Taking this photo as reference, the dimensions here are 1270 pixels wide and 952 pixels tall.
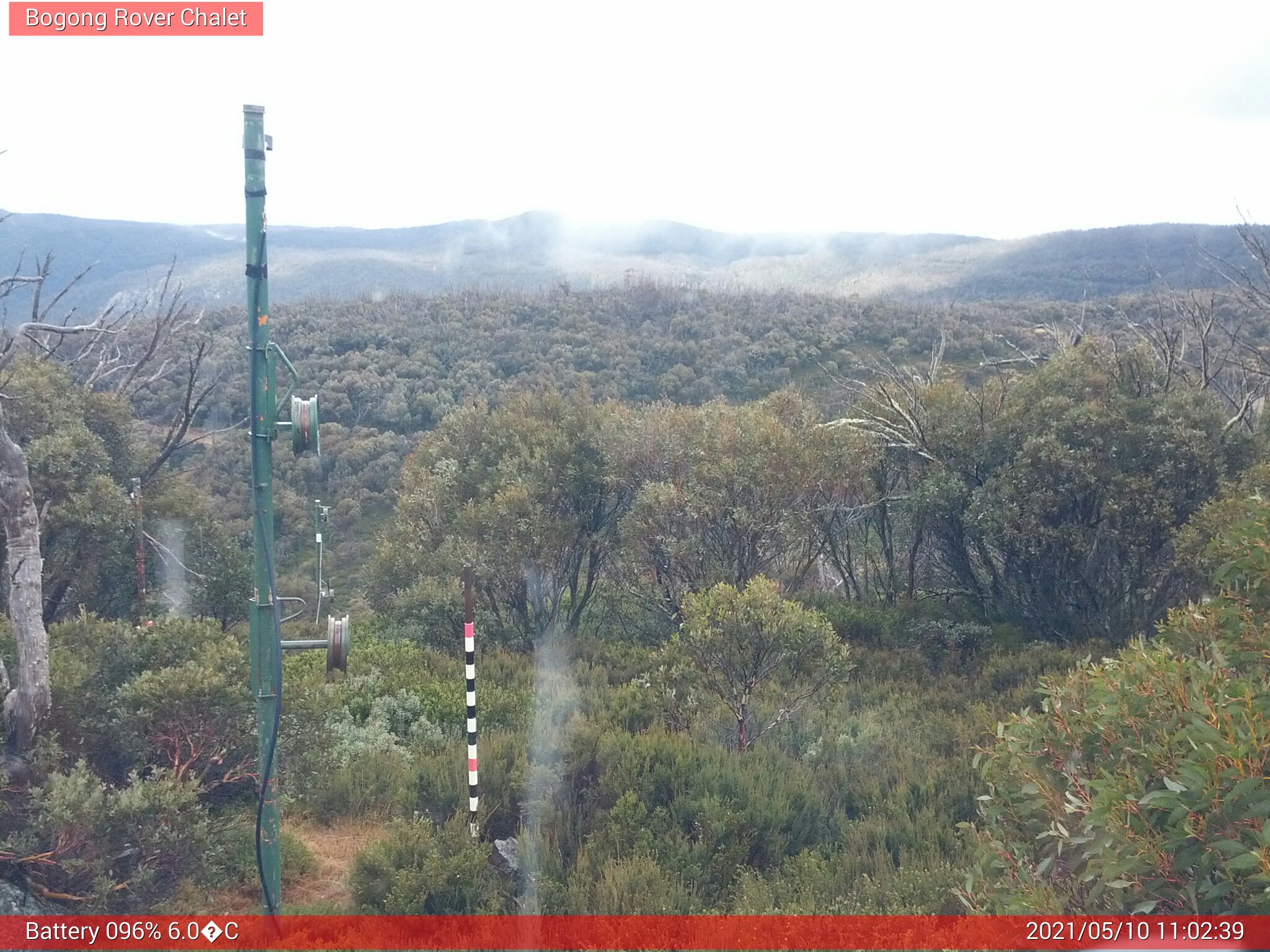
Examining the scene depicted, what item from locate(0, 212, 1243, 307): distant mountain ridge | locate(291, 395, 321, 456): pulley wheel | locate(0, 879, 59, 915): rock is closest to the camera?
locate(291, 395, 321, 456): pulley wheel

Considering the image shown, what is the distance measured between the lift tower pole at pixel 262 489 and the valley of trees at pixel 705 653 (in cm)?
113

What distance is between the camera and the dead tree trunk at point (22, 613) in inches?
236

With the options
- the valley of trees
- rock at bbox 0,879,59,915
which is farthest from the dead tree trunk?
rock at bbox 0,879,59,915

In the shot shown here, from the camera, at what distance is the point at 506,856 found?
20.7 feet

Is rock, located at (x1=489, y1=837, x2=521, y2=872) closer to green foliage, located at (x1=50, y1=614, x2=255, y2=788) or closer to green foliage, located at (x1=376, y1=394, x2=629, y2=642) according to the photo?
green foliage, located at (x1=50, y1=614, x2=255, y2=788)

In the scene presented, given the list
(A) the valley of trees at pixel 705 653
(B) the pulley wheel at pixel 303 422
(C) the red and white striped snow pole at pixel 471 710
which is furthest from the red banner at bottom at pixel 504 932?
(B) the pulley wheel at pixel 303 422

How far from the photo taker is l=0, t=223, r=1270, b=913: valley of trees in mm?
3652

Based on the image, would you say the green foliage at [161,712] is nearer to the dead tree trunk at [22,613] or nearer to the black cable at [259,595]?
the dead tree trunk at [22,613]

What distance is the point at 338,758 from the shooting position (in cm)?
798

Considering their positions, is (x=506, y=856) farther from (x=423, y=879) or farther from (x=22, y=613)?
(x=22, y=613)

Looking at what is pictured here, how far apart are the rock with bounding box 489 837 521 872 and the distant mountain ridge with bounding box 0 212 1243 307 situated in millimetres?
23455

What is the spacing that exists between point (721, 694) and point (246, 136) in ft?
21.8

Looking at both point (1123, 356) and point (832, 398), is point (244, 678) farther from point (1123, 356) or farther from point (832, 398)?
point (832, 398)

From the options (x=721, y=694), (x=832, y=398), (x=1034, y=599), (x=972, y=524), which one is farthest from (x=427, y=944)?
(x=832, y=398)
